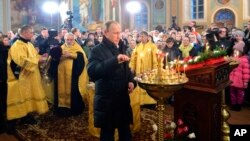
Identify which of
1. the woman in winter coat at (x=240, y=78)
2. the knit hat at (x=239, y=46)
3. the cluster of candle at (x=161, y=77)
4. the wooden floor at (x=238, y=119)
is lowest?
the wooden floor at (x=238, y=119)

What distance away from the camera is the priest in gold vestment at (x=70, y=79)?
563cm

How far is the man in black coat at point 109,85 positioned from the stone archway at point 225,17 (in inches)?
495

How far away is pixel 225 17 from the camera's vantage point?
49.3 feet

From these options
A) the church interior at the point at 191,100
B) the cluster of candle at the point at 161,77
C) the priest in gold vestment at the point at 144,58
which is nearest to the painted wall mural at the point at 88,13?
the church interior at the point at 191,100

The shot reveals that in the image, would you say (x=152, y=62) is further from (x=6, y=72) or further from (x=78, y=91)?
(x=6, y=72)

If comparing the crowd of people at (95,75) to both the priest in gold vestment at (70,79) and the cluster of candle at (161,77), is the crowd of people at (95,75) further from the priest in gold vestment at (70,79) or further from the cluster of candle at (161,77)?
the cluster of candle at (161,77)

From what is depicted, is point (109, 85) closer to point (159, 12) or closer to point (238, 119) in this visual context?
point (238, 119)

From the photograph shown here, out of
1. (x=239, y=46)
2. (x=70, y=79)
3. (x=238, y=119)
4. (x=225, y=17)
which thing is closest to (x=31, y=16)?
(x=225, y=17)

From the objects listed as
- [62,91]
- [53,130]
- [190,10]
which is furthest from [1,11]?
[53,130]

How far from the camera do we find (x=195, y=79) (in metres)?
3.05

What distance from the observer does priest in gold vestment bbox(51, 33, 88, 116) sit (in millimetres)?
5633

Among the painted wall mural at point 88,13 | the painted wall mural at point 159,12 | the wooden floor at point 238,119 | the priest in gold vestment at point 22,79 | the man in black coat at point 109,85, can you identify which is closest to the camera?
the man in black coat at point 109,85

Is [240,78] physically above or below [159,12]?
below

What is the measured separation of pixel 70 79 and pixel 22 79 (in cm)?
91
